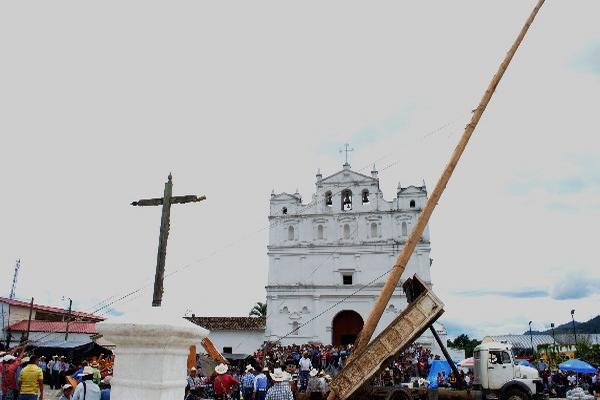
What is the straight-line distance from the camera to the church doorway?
32625 millimetres

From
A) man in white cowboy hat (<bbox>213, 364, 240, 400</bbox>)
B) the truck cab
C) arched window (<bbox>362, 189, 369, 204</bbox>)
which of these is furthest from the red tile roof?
the truck cab

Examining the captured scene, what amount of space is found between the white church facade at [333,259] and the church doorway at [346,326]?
0.21ft

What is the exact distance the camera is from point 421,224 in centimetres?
1327

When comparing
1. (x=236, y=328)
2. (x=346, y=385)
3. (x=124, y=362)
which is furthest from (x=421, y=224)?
(x=236, y=328)

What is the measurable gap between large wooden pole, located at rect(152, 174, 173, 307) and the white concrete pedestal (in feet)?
1.91

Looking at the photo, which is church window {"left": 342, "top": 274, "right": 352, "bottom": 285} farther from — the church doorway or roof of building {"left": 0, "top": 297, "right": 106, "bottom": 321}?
→ roof of building {"left": 0, "top": 297, "right": 106, "bottom": 321}

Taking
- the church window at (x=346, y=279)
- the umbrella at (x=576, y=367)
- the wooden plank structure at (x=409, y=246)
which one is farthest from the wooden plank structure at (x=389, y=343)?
the church window at (x=346, y=279)

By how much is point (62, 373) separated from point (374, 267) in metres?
19.5

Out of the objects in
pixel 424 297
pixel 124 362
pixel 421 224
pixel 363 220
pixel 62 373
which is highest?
pixel 363 220

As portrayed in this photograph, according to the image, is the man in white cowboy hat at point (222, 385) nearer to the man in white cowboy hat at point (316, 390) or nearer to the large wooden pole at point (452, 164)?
the man in white cowboy hat at point (316, 390)

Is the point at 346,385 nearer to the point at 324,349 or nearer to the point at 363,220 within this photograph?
the point at 324,349

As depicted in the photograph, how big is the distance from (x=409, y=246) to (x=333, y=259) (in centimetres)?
2055

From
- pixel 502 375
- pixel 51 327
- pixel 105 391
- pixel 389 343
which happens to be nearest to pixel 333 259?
pixel 502 375

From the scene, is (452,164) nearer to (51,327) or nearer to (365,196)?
(365,196)
